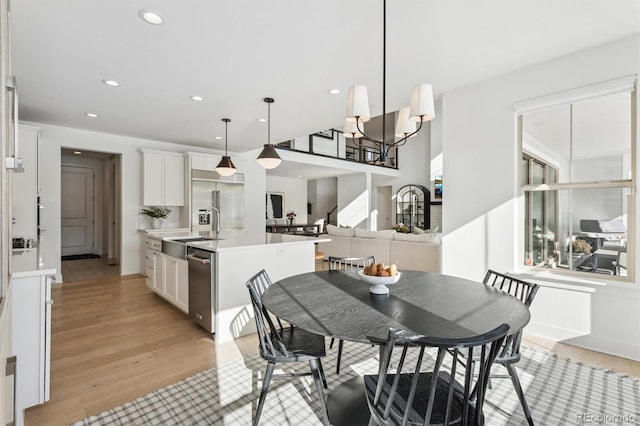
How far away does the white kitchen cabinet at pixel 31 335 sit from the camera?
6.00ft

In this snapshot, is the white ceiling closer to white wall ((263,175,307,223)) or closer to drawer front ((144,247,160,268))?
drawer front ((144,247,160,268))

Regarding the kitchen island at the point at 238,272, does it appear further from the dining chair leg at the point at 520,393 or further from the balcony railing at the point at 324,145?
the balcony railing at the point at 324,145

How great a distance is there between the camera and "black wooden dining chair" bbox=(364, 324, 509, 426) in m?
1.10

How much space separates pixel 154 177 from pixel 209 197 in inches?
41.5

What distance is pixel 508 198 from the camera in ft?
10.5

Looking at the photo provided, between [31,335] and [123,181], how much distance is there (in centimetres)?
455

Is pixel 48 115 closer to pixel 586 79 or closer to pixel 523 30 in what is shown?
pixel 523 30

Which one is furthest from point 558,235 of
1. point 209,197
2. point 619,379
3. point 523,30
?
point 209,197

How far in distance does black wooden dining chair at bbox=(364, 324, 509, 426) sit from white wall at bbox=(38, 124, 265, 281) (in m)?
3.96

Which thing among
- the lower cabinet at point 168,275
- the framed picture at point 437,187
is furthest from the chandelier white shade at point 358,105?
the framed picture at point 437,187

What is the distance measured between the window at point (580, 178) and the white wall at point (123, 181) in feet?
12.7

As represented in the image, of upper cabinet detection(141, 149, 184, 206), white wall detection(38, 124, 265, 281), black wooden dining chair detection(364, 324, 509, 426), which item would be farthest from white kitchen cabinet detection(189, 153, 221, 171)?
black wooden dining chair detection(364, 324, 509, 426)

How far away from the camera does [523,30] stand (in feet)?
7.97

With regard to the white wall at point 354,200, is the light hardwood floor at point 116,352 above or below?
below
